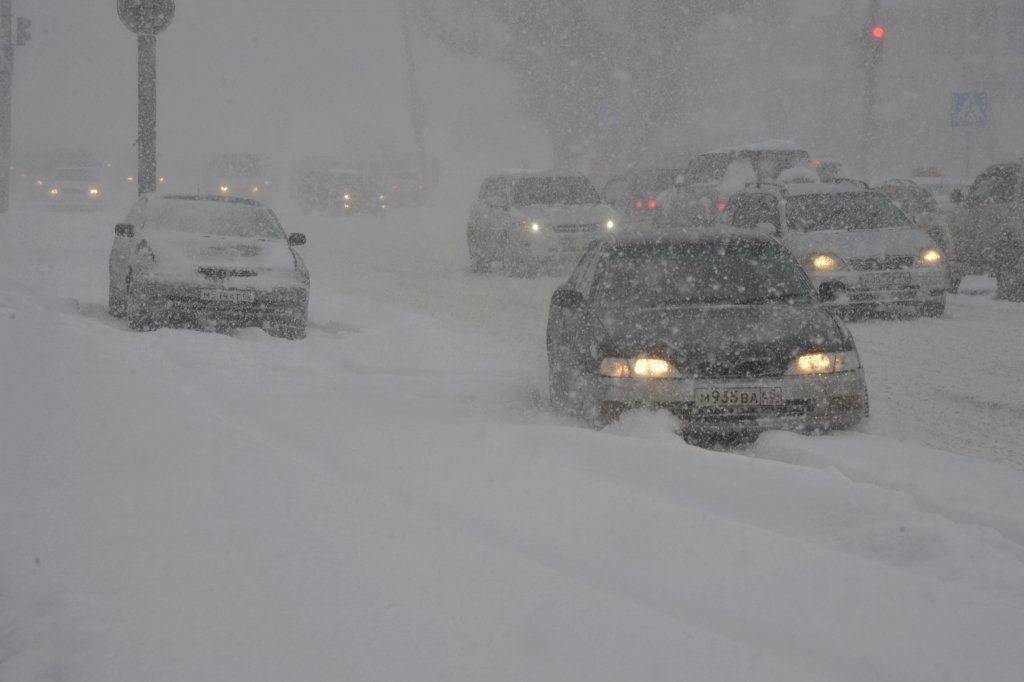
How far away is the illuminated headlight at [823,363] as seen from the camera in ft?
22.9

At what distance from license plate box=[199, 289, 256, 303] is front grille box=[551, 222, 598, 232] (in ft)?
27.9

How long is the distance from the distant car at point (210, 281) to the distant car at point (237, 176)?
32053 mm

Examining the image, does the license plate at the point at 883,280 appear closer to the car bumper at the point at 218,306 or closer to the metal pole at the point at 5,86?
the car bumper at the point at 218,306

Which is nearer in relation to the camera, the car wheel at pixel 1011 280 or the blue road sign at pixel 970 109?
the car wheel at pixel 1011 280

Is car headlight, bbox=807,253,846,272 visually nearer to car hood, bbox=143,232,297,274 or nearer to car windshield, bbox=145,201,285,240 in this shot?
car hood, bbox=143,232,297,274

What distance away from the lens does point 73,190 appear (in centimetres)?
4231

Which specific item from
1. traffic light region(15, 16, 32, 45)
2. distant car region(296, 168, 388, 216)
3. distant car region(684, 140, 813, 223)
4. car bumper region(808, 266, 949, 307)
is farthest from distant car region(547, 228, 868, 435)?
distant car region(296, 168, 388, 216)

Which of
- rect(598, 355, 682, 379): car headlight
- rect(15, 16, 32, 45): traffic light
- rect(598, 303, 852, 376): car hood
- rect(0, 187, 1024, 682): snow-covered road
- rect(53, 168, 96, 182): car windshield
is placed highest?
rect(15, 16, 32, 45): traffic light

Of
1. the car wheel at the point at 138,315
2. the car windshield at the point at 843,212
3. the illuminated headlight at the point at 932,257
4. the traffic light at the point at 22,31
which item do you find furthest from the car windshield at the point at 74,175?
the illuminated headlight at the point at 932,257

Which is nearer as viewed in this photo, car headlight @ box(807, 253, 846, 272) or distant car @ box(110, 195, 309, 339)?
distant car @ box(110, 195, 309, 339)

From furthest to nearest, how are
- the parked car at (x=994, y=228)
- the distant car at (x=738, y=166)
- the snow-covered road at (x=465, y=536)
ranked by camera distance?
the distant car at (x=738, y=166) < the parked car at (x=994, y=228) < the snow-covered road at (x=465, y=536)

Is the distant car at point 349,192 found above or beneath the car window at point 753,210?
above

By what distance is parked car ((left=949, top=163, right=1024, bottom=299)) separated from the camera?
15344 millimetres

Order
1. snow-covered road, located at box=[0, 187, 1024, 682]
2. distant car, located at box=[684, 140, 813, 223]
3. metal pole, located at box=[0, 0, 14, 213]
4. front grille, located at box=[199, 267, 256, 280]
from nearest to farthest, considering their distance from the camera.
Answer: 1. snow-covered road, located at box=[0, 187, 1024, 682]
2. front grille, located at box=[199, 267, 256, 280]
3. distant car, located at box=[684, 140, 813, 223]
4. metal pole, located at box=[0, 0, 14, 213]
